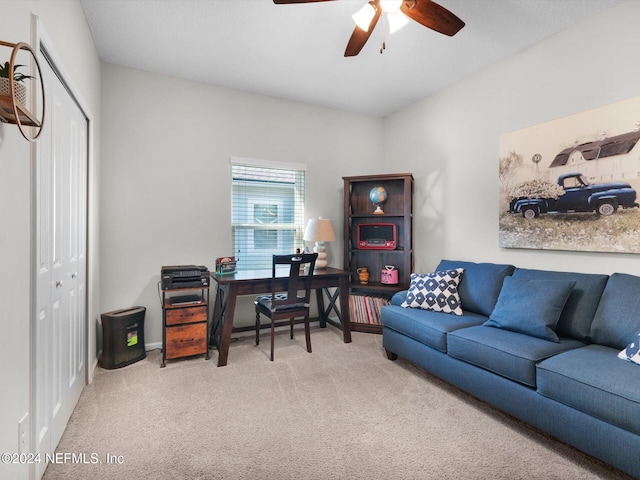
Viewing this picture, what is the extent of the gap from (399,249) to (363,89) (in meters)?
1.92

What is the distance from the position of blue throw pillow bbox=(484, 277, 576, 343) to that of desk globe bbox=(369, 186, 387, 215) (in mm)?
1858

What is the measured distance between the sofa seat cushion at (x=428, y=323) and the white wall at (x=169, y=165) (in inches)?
68.8

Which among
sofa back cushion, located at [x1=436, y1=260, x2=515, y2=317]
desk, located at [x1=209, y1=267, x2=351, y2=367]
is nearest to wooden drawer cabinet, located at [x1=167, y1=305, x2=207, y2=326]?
desk, located at [x1=209, y1=267, x2=351, y2=367]

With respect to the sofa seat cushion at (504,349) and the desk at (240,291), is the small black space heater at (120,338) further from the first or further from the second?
the sofa seat cushion at (504,349)

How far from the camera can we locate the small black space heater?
9.11 feet

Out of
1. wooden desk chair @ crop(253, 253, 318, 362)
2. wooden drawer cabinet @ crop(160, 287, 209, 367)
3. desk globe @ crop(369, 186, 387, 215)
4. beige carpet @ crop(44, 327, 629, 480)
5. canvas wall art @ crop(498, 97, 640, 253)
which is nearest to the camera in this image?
beige carpet @ crop(44, 327, 629, 480)

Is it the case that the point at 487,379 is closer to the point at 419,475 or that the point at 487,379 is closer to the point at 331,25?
the point at 419,475

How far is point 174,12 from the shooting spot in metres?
2.37

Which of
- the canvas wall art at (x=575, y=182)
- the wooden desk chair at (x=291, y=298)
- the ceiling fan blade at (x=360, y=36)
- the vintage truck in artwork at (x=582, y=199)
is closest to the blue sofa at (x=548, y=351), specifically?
the canvas wall art at (x=575, y=182)

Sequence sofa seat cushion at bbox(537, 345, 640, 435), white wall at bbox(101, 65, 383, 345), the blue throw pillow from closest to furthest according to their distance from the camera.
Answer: sofa seat cushion at bbox(537, 345, 640, 435), the blue throw pillow, white wall at bbox(101, 65, 383, 345)

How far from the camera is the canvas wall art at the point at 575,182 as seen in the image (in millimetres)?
2236

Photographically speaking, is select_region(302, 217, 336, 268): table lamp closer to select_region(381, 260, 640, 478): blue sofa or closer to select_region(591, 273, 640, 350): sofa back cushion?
select_region(381, 260, 640, 478): blue sofa

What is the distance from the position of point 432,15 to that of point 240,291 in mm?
2547

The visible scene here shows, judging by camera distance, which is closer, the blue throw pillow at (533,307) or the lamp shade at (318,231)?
the blue throw pillow at (533,307)
